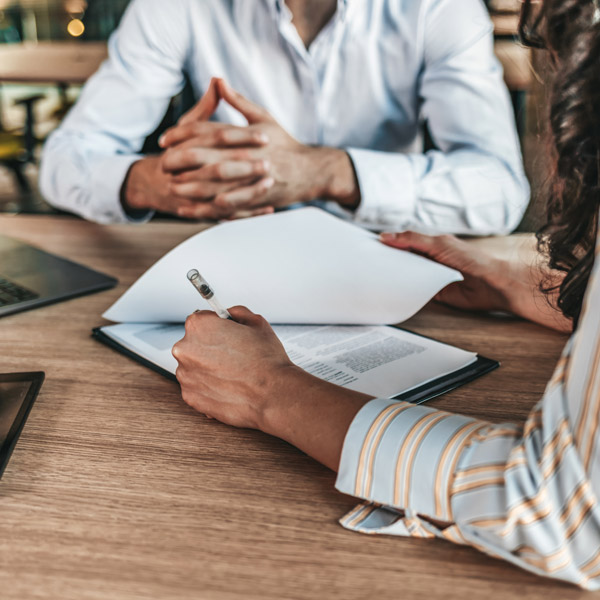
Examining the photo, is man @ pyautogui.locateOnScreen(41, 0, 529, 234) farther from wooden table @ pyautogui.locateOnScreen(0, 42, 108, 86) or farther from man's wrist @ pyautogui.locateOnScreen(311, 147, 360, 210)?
wooden table @ pyautogui.locateOnScreen(0, 42, 108, 86)

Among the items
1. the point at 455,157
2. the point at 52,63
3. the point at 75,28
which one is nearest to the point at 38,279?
the point at 455,157

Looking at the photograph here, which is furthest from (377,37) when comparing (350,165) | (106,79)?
(106,79)

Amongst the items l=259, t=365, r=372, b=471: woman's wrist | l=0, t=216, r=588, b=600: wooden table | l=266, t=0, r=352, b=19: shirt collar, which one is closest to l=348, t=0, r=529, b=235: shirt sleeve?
l=266, t=0, r=352, b=19: shirt collar

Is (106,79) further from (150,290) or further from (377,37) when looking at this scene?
(150,290)

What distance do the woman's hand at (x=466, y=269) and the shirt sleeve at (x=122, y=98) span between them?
26.2 inches

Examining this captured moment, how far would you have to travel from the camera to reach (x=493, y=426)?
15.9 inches

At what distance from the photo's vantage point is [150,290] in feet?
2.22

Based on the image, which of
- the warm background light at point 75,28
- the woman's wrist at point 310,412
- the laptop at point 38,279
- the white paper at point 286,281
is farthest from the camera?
the warm background light at point 75,28

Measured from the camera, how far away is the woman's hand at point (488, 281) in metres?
0.73

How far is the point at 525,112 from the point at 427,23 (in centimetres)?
70

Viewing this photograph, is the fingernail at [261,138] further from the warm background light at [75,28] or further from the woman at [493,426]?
the warm background light at [75,28]

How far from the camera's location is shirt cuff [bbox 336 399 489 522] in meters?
0.39

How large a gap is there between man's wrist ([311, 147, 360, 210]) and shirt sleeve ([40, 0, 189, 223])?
0.40 meters

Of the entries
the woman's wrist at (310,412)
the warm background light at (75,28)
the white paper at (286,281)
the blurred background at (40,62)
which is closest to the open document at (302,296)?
the white paper at (286,281)
